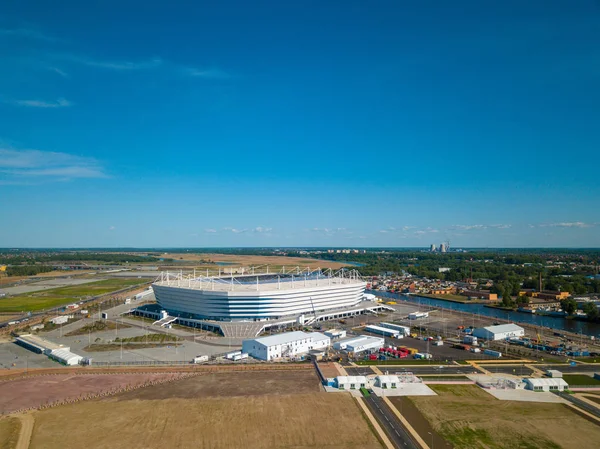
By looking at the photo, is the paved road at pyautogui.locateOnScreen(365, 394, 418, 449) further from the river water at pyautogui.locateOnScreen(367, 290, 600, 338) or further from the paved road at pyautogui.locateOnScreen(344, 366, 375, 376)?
the river water at pyautogui.locateOnScreen(367, 290, 600, 338)

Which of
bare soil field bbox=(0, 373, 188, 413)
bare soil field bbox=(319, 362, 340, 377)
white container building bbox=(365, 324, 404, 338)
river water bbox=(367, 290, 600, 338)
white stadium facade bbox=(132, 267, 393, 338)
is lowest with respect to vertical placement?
river water bbox=(367, 290, 600, 338)

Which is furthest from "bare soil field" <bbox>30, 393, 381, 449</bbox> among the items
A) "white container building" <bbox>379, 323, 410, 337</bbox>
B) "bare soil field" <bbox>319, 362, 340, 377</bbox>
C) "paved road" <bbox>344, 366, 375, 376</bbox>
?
"white container building" <bbox>379, 323, 410, 337</bbox>

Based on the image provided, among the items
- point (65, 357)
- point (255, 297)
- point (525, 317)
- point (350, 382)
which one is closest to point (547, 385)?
point (350, 382)

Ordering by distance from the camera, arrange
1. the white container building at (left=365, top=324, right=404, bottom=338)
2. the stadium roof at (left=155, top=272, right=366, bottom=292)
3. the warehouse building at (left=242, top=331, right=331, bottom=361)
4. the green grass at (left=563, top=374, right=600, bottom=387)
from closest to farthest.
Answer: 1. the green grass at (left=563, top=374, right=600, bottom=387)
2. the warehouse building at (left=242, top=331, right=331, bottom=361)
3. the white container building at (left=365, top=324, right=404, bottom=338)
4. the stadium roof at (left=155, top=272, right=366, bottom=292)

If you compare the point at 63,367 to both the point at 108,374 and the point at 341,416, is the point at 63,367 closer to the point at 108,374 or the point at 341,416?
the point at 108,374

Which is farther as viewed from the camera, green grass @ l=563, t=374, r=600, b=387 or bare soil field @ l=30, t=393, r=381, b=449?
green grass @ l=563, t=374, r=600, b=387

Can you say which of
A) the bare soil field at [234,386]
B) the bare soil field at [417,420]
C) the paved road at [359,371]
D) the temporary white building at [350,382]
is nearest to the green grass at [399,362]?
the paved road at [359,371]

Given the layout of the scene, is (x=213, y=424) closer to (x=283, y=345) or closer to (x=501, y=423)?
(x=283, y=345)

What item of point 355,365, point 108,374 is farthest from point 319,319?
point 108,374
